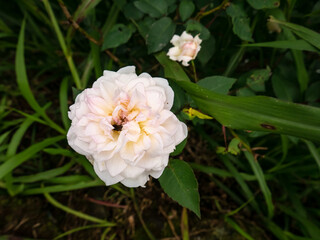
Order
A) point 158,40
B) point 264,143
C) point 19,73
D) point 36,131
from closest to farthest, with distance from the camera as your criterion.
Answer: point 158,40
point 19,73
point 264,143
point 36,131

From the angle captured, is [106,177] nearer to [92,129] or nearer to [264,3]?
[92,129]

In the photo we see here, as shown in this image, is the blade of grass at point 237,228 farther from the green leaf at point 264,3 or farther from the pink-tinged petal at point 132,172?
the green leaf at point 264,3

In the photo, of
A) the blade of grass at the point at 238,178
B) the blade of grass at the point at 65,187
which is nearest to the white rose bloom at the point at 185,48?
the blade of grass at the point at 238,178

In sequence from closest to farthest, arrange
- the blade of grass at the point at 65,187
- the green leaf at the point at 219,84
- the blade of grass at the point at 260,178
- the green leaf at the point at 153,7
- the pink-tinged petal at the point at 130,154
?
1. the pink-tinged petal at the point at 130,154
2. the green leaf at the point at 219,84
3. the green leaf at the point at 153,7
4. the blade of grass at the point at 260,178
5. the blade of grass at the point at 65,187

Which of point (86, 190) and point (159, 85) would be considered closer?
point (159, 85)

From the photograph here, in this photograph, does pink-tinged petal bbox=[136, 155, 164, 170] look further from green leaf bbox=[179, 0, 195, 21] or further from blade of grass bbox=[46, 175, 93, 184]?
blade of grass bbox=[46, 175, 93, 184]

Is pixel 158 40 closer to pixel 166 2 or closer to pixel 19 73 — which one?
pixel 166 2

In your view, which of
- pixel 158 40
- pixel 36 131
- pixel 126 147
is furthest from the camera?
pixel 36 131

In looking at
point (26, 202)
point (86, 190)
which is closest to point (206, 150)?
point (86, 190)
